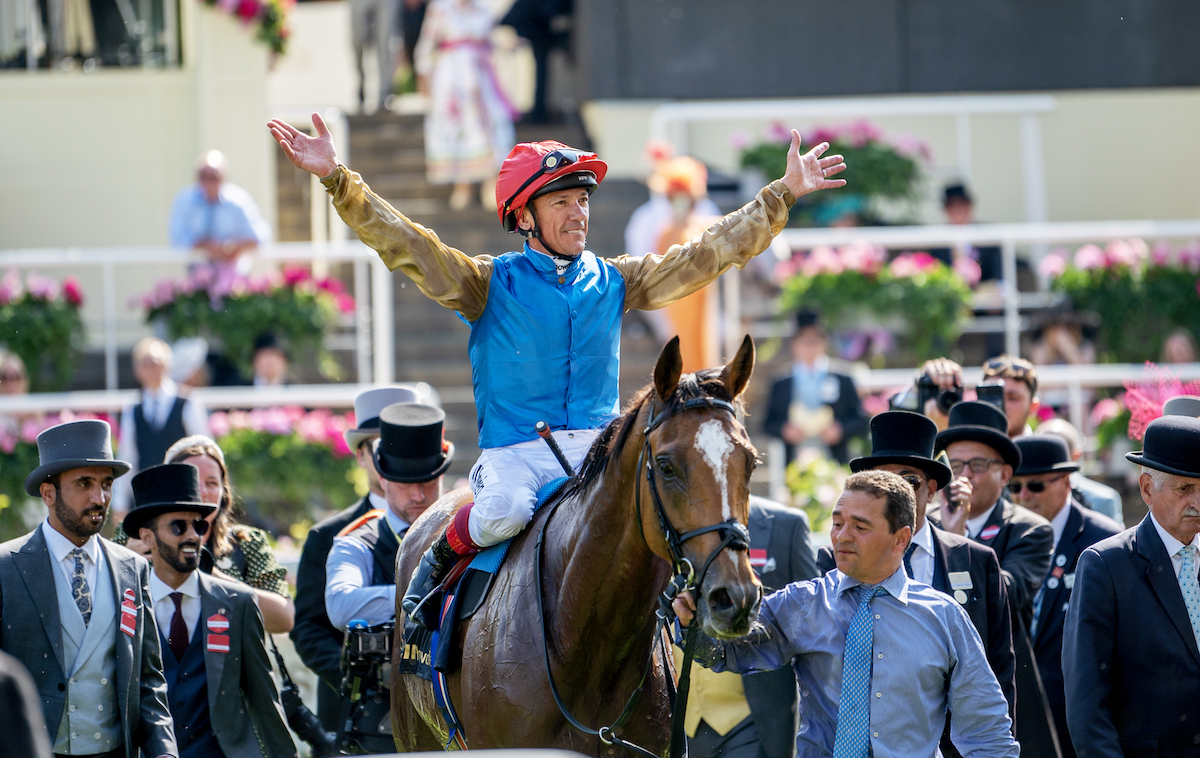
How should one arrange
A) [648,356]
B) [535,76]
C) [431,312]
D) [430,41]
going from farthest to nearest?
[535,76]
[430,41]
[431,312]
[648,356]

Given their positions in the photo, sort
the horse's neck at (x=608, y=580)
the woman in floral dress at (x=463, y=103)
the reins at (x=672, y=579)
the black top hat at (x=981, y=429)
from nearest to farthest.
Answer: the reins at (x=672, y=579) < the horse's neck at (x=608, y=580) < the black top hat at (x=981, y=429) < the woman in floral dress at (x=463, y=103)

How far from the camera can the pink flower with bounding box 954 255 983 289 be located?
11117 millimetres

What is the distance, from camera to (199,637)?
213 inches

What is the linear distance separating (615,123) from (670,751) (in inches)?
417

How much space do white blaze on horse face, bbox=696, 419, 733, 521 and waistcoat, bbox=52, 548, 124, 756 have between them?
7.52 feet

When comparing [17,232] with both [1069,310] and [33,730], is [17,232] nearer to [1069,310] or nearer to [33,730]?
[1069,310]

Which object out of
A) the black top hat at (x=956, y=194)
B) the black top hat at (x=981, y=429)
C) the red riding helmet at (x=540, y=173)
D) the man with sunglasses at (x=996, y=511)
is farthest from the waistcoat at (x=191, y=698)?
the black top hat at (x=956, y=194)

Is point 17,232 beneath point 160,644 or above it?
above

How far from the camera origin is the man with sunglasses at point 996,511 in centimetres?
547

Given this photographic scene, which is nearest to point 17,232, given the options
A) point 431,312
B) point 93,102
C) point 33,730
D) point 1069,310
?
point 93,102

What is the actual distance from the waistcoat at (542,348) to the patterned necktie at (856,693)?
112 cm

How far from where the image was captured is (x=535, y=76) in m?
15.3

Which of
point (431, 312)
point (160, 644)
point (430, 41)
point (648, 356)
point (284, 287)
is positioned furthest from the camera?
point (430, 41)

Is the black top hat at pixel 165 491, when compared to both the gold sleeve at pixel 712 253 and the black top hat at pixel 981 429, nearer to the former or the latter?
the gold sleeve at pixel 712 253
